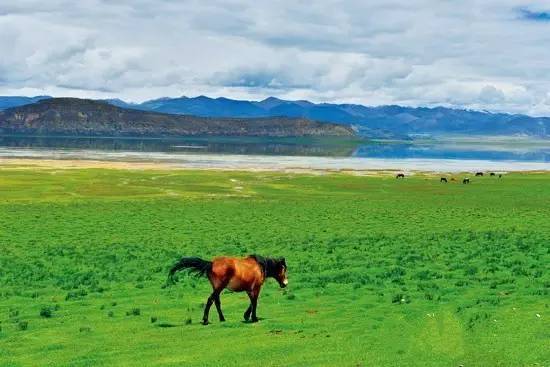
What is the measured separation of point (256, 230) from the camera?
43125mm

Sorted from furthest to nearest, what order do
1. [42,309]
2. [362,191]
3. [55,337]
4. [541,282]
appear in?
[362,191] → [541,282] → [42,309] → [55,337]

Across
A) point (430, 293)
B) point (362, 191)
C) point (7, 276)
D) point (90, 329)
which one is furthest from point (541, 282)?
point (362, 191)

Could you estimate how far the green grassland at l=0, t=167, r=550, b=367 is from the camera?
14.8m

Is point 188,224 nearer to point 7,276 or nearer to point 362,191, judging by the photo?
point 7,276

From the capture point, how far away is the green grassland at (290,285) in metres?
14.8

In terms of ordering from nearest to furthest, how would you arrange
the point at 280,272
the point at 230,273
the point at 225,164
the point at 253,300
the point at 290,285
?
the point at 230,273
the point at 253,300
the point at 280,272
the point at 290,285
the point at 225,164

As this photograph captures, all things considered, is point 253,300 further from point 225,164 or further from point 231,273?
point 225,164

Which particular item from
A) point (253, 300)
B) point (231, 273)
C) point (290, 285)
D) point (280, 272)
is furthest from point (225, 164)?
point (231, 273)

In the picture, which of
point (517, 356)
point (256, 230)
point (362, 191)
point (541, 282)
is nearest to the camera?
point (517, 356)

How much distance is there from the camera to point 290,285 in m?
23.7

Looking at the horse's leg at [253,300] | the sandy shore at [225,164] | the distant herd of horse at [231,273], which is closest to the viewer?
the distant herd of horse at [231,273]

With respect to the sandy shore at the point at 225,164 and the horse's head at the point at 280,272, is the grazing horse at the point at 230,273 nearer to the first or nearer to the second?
the horse's head at the point at 280,272

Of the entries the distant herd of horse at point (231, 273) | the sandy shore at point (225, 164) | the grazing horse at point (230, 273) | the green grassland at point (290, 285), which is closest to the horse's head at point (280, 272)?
the distant herd of horse at point (231, 273)

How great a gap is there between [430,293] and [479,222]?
28.2 metres
